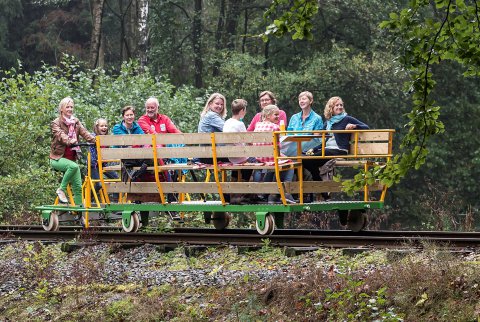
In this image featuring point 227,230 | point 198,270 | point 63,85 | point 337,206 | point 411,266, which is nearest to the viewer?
point 411,266

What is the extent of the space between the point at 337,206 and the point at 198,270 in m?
3.05

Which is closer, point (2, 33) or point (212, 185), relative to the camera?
point (212, 185)

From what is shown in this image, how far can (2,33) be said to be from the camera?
45688mm

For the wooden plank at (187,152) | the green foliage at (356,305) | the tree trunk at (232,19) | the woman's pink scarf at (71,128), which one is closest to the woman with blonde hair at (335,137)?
the wooden plank at (187,152)

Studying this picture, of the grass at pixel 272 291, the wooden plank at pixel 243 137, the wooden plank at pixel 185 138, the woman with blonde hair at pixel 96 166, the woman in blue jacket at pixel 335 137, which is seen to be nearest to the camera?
the grass at pixel 272 291

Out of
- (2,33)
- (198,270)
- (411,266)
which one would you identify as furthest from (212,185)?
(2,33)

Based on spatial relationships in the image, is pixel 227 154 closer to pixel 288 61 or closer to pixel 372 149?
pixel 372 149

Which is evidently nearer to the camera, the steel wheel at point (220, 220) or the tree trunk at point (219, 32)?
the steel wheel at point (220, 220)

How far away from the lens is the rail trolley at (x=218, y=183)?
13.5 m

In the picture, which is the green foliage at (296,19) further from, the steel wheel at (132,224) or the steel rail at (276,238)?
the steel wheel at (132,224)

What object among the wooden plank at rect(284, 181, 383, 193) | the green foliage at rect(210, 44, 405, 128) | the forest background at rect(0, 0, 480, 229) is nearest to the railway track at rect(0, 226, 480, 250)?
the wooden plank at rect(284, 181, 383, 193)

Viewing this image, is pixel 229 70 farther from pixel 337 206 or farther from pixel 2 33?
pixel 337 206

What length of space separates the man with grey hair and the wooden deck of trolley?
988mm

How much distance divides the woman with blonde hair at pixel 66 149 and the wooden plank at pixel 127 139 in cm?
83
